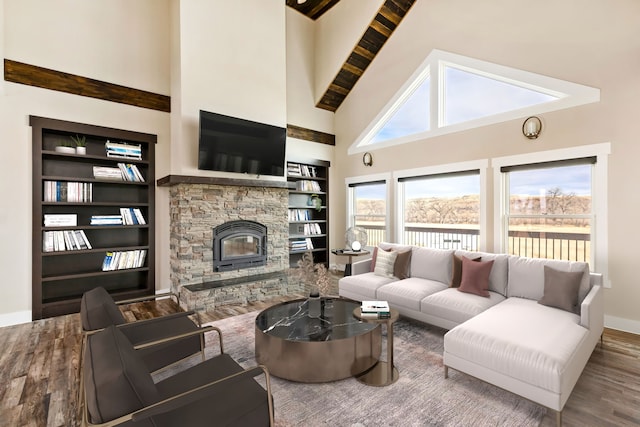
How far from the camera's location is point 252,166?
5023 mm

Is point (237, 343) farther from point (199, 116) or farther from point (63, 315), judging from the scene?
point (199, 116)

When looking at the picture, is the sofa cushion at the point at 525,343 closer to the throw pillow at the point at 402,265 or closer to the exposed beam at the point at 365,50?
the throw pillow at the point at 402,265

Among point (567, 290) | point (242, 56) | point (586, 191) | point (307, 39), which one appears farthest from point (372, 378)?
point (307, 39)

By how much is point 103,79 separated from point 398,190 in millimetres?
5090

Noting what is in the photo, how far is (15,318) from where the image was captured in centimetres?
371

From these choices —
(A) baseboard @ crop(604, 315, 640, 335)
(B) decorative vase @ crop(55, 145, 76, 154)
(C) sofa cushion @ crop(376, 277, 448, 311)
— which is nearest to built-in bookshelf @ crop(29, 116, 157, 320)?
(B) decorative vase @ crop(55, 145, 76, 154)

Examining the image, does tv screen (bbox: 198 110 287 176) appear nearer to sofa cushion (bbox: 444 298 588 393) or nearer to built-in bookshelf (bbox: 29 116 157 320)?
built-in bookshelf (bbox: 29 116 157 320)

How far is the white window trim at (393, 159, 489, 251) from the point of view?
15.0 ft

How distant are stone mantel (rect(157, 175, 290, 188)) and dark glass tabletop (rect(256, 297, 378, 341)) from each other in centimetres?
240

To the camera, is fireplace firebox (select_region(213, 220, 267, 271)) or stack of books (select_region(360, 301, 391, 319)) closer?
stack of books (select_region(360, 301, 391, 319))

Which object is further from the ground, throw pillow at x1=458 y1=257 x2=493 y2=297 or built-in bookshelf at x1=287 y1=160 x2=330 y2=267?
built-in bookshelf at x1=287 y1=160 x2=330 y2=267

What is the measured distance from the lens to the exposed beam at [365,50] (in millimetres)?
5336

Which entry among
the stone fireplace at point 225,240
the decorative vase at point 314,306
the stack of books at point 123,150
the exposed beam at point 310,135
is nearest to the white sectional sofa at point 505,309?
the decorative vase at point 314,306

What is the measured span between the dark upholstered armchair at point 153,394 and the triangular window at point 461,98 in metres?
4.64
